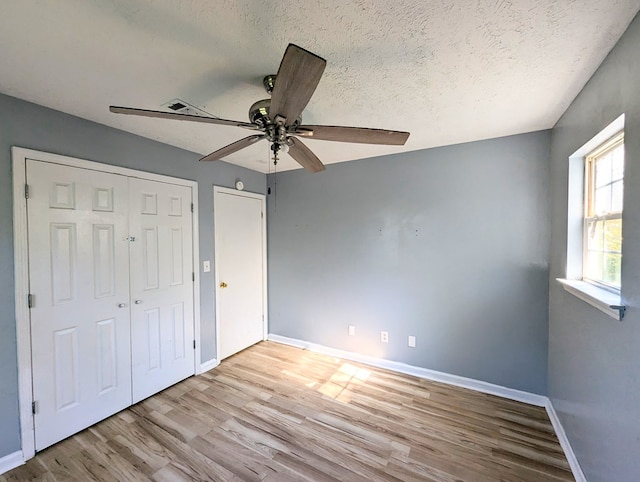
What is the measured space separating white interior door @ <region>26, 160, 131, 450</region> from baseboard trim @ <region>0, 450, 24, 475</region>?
0.10 meters

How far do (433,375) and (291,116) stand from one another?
2.79m

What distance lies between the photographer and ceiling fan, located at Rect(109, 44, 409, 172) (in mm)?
944

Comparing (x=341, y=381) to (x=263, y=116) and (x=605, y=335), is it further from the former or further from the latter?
(x=263, y=116)

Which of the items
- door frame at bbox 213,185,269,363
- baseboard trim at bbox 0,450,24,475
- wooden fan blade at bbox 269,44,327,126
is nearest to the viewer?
wooden fan blade at bbox 269,44,327,126

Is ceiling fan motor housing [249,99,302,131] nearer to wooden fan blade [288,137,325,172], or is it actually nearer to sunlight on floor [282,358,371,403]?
wooden fan blade [288,137,325,172]

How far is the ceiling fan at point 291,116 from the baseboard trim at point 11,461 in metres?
2.26

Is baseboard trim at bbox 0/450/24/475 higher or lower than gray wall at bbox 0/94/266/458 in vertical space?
lower

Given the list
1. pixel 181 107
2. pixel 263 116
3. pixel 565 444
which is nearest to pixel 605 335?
pixel 565 444

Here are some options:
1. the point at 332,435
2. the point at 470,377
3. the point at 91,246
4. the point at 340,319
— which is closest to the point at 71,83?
the point at 91,246

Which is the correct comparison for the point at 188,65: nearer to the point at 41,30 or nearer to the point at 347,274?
the point at 41,30

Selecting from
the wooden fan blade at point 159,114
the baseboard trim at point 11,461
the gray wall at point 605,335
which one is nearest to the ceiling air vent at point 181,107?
the wooden fan blade at point 159,114

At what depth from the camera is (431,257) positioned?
8.94 feet

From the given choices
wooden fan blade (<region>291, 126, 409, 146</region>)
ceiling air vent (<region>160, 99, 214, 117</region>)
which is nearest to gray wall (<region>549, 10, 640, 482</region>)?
wooden fan blade (<region>291, 126, 409, 146</region>)

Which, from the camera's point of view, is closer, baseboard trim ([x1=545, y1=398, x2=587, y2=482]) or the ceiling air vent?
baseboard trim ([x1=545, y1=398, x2=587, y2=482])
